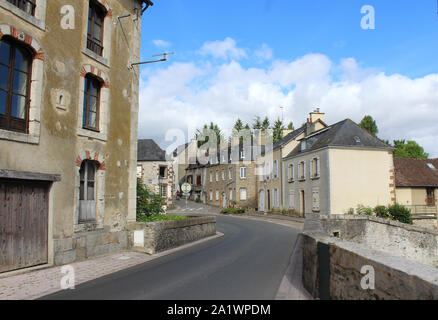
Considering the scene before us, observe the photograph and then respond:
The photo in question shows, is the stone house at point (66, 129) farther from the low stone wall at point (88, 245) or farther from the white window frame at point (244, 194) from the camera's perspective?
the white window frame at point (244, 194)

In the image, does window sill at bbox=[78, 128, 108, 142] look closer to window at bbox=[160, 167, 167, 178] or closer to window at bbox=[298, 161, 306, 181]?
window at bbox=[298, 161, 306, 181]

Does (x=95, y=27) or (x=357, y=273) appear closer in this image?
(x=357, y=273)

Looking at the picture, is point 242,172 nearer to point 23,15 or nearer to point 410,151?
point 410,151

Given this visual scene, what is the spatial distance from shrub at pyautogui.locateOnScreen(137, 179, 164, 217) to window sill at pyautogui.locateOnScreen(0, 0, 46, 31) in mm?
7528

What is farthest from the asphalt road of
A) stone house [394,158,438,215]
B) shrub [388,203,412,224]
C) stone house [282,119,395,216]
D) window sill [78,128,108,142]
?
stone house [394,158,438,215]

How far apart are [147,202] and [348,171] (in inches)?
694

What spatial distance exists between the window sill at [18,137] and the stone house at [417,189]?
29.5 metres

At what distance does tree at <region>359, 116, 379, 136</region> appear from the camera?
4838 centimetres

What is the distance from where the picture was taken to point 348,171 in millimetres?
26859

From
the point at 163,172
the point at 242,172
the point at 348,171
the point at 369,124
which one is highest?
the point at 369,124

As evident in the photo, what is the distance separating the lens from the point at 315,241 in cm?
664

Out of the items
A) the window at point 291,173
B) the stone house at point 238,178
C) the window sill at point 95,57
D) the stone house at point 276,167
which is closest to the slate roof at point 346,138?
the window at point 291,173

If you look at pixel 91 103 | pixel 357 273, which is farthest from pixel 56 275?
pixel 357 273

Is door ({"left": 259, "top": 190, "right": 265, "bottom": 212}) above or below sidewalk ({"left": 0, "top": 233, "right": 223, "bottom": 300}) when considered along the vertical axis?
above
